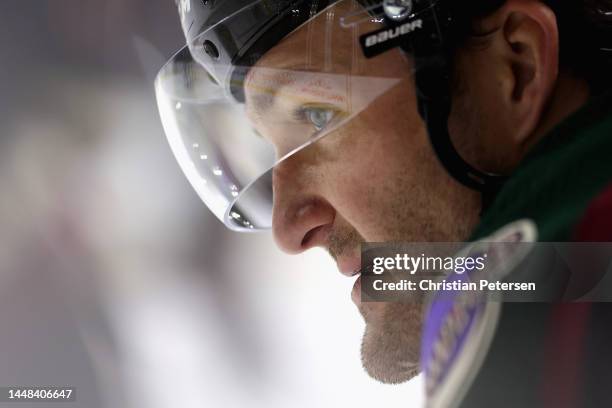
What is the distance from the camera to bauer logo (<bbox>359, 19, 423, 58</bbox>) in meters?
0.81

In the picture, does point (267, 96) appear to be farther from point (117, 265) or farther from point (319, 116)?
point (117, 265)

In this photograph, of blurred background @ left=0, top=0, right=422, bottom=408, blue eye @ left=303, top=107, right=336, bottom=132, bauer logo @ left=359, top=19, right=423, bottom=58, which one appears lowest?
blurred background @ left=0, top=0, right=422, bottom=408

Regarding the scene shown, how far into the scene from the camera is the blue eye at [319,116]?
0.87 meters

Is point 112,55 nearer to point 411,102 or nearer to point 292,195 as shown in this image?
point 292,195

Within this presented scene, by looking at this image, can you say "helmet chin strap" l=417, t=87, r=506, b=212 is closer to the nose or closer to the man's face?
the man's face

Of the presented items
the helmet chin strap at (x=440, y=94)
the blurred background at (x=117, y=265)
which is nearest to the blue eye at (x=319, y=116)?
the helmet chin strap at (x=440, y=94)

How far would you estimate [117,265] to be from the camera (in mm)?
1171

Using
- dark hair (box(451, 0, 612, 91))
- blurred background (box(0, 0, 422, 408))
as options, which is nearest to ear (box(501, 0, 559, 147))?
dark hair (box(451, 0, 612, 91))

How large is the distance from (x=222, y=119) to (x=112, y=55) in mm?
283

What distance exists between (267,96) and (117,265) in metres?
0.43

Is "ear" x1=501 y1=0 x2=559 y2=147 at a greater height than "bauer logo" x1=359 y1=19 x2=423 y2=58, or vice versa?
"bauer logo" x1=359 y1=19 x2=423 y2=58

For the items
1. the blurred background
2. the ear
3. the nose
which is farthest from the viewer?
the blurred background

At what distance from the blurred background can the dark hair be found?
500 mm

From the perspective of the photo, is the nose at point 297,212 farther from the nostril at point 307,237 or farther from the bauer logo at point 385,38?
the bauer logo at point 385,38
